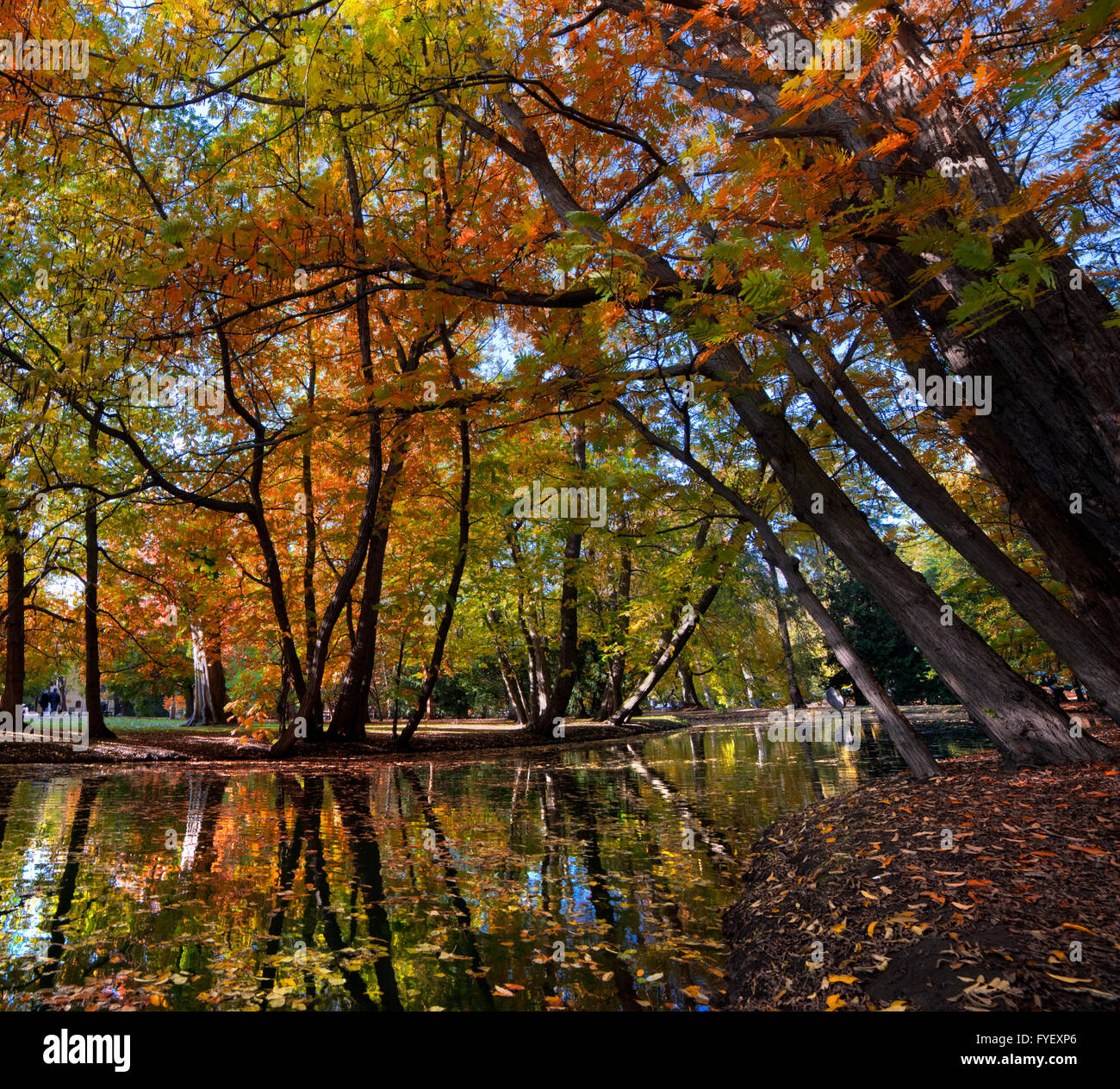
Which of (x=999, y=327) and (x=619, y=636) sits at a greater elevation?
(x=999, y=327)

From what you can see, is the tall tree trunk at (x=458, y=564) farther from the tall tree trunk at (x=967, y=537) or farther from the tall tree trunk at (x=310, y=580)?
the tall tree trunk at (x=967, y=537)

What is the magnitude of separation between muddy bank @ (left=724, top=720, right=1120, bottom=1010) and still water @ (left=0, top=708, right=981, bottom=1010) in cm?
39

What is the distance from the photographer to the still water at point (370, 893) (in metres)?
3.05

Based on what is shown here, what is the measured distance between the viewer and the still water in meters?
3.05

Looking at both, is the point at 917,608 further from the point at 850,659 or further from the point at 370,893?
the point at 370,893

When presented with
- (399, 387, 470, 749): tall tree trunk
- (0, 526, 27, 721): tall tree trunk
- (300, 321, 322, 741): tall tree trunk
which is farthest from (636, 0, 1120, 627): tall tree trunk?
(0, 526, 27, 721): tall tree trunk

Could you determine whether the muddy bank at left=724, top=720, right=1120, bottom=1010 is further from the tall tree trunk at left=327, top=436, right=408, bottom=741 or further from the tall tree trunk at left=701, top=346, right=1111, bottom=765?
the tall tree trunk at left=327, top=436, right=408, bottom=741

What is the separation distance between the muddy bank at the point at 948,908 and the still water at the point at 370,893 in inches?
15.3

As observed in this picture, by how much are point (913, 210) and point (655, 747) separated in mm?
14607

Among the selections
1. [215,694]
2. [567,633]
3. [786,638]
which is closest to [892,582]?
[567,633]

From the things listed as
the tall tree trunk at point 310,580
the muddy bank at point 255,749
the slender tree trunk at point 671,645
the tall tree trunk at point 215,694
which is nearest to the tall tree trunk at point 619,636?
the slender tree trunk at point 671,645

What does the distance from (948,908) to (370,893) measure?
336cm

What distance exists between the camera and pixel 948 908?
3.10 meters
